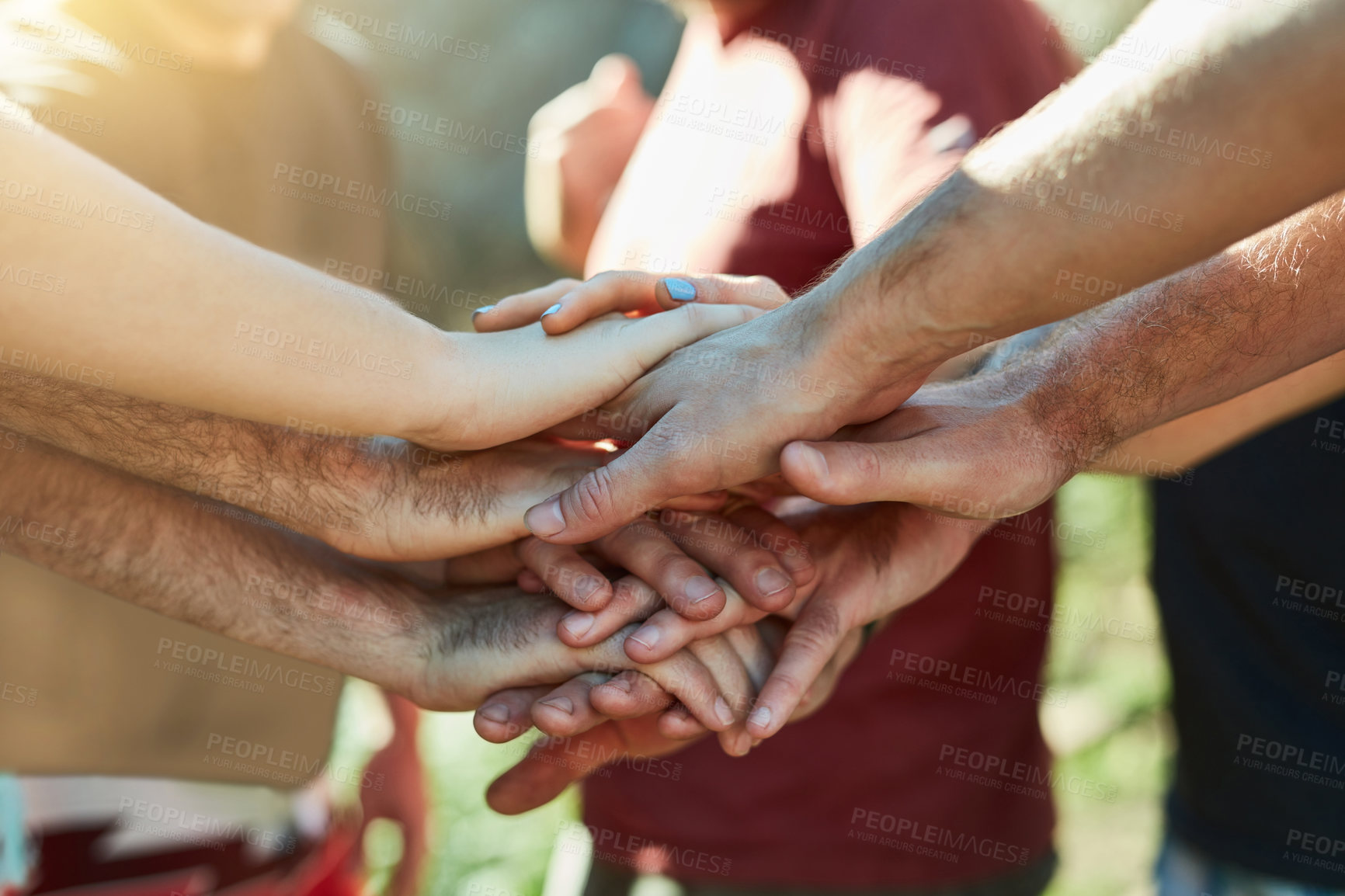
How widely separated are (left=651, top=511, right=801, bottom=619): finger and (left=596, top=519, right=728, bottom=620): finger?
0.09ft

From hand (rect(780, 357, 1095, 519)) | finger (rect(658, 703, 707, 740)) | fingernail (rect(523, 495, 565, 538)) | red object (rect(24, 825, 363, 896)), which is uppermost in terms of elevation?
hand (rect(780, 357, 1095, 519))

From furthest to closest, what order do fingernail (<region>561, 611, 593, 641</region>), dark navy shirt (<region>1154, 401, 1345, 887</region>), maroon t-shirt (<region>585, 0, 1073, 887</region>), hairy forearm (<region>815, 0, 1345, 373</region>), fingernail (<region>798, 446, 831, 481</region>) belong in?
dark navy shirt (<region>1154, 401, 1345, 887</region>) → maroon t-shirt (<region>585, 0, 1073, 887</region>) → fingernail (<region>561, 611, 593, 641</region>) → fingernail (<region>798, 446, 831, 481</region>) → hairy forearm (<region>815, 0, 1345, 373</region>)

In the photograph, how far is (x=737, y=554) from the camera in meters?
1.65

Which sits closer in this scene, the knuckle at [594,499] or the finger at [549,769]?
the knuckle at [594,499]

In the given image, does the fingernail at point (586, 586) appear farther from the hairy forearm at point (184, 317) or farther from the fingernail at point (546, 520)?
the hairy forearm at point (184, 317)

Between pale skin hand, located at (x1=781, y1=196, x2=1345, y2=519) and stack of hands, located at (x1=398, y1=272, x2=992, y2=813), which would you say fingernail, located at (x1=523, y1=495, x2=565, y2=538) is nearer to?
stack of hands, located at (x1=398, y1=272, x2=992, y2=813)

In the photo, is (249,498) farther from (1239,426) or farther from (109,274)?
(1239,426)

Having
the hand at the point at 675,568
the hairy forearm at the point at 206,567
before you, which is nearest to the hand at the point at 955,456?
the hand at the point at 675,568

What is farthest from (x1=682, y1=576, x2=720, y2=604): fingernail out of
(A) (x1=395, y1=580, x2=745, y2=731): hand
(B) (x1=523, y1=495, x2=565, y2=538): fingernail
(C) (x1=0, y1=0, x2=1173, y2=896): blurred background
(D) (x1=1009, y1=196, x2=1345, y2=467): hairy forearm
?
(C) (x1=0, y1=0, x2=1173, y2=896): blurred background

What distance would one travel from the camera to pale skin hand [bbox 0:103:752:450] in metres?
1.16

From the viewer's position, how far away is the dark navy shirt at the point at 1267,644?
214 cm

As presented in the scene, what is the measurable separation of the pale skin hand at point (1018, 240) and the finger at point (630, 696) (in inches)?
9.9

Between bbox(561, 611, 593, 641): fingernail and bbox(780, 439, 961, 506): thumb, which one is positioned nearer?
bbox(780, 439, 961, 506): thumb

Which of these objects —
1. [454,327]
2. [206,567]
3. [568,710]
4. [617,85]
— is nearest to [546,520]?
[568,710]
